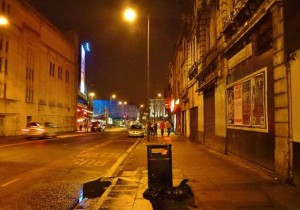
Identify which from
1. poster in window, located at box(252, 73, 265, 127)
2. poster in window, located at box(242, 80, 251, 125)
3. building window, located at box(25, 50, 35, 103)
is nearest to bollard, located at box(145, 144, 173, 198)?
poster in window, located at box(252, 73, 265, 127)

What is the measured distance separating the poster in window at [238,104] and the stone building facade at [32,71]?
1222 inches

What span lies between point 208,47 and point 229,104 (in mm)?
8594

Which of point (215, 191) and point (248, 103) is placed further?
point (248, 103)

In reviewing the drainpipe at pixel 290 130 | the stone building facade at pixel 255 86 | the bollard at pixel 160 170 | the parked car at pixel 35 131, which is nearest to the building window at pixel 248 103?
the stone building facade at pixel 255 86

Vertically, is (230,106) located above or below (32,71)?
below

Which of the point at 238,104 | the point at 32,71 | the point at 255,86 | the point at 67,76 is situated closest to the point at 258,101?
the point at 255,86

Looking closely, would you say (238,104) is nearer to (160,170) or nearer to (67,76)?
(160,170)

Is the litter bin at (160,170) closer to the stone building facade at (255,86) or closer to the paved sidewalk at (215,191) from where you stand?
the paved sidewalk at (215,191)

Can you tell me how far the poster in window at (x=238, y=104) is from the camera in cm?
1599

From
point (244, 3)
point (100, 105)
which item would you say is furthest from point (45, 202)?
point (100, 105)

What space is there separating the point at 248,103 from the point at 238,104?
5.05 feet

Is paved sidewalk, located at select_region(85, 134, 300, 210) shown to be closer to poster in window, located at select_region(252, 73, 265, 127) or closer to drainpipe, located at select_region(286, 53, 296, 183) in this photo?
drainpipe, located at select_region(286, 53, 296, 183)

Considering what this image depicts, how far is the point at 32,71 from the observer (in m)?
50.2

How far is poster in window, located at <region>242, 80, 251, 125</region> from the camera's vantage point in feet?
48.2
